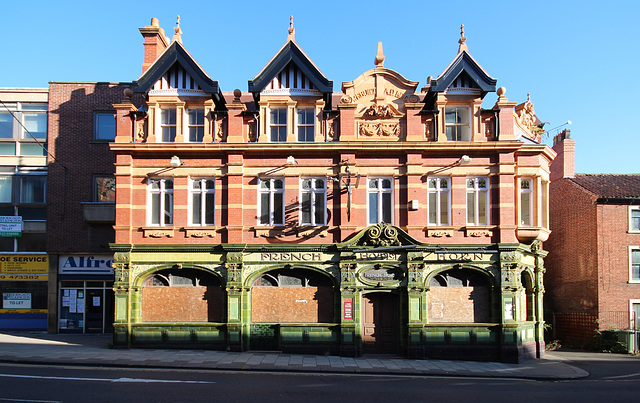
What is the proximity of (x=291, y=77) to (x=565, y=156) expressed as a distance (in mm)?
15857

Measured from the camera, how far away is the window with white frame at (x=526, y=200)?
21484 mm

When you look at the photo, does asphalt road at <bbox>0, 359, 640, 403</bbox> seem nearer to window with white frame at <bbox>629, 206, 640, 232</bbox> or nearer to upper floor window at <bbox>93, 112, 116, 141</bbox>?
window with white frame at <bbox>629, 206, 640, 232</bbox>

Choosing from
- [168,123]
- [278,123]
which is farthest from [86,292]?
[278,123]

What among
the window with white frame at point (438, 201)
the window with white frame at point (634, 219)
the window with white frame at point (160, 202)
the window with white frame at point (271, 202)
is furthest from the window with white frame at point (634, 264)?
the window with white frame at point (160, 202)

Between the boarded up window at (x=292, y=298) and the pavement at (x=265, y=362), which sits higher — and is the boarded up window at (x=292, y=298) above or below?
above

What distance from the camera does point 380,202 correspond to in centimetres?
2122

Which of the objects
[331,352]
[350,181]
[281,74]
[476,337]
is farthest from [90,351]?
[476,337]

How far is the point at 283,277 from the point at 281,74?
26.5 ft

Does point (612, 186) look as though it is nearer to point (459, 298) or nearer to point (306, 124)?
point (459, 298)

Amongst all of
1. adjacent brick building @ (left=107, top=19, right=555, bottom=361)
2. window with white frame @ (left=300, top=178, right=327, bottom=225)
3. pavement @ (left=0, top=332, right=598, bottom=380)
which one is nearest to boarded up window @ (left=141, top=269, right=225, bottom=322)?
adjacent brick building @ (left=107, top=19, right=555, bottom=361)

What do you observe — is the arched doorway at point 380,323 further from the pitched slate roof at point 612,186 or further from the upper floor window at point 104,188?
the upper floor window at point 104,188

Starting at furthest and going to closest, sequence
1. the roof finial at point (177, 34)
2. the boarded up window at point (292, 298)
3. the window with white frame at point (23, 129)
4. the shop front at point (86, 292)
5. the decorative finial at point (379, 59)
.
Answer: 1. the window with white frame at point (23, 129)
2. the shop front at point (86, 292)
3. the decorative finial at point (379, 59)
4. the roof finial at point (177, 34)
5. the boarded up window at point (292, 298)

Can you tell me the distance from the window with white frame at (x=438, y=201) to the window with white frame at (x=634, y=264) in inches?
419

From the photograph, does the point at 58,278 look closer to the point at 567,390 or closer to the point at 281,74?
the point at 281,74
